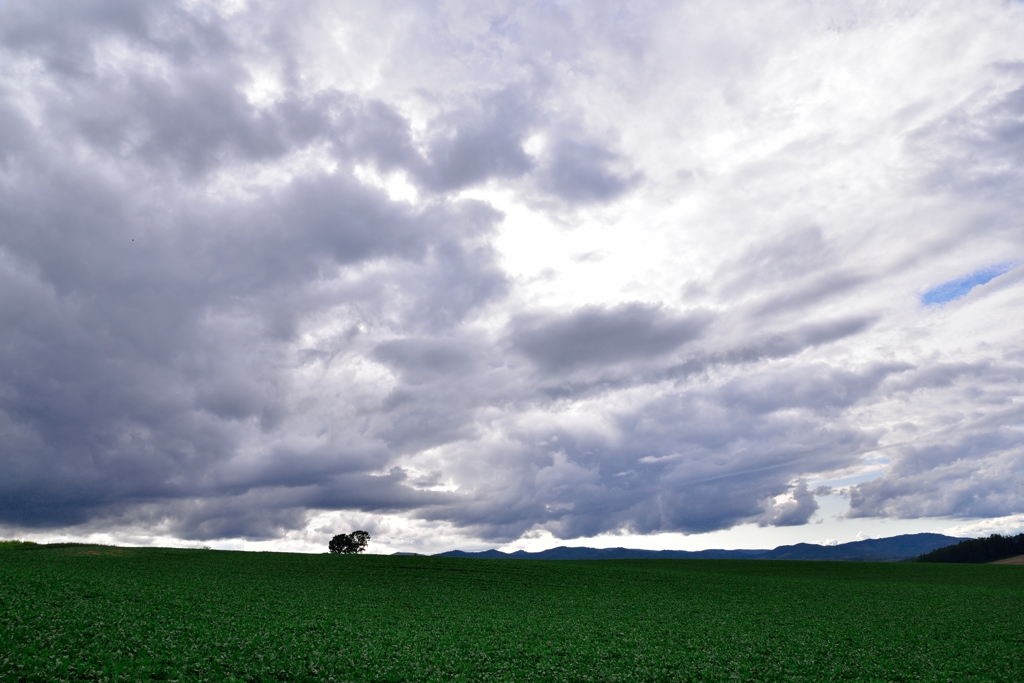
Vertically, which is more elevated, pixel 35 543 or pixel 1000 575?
pixel 35 543

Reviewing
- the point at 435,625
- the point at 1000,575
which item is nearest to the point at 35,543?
the point at 435,625

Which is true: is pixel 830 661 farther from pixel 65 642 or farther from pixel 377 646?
pixel 65 642

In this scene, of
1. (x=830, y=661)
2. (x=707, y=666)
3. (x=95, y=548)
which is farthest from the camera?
(x=95, y=548)

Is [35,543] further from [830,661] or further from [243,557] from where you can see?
[830,661]

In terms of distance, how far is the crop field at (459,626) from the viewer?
2694cm

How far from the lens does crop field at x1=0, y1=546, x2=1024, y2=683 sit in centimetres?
2694

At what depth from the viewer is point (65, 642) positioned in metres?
25.5

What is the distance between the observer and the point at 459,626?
3988 centimetres

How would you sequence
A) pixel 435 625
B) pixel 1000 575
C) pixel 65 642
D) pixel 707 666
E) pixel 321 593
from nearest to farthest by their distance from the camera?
pixel 65 642 → pixel 707 666 → pixel 435 625 → pixel 321 593 → pixel 1000 575

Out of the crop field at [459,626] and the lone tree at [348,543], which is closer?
the crop field at [459,626]

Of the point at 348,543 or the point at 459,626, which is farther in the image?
the point at 348,543

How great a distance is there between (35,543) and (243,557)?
27537 millimetres

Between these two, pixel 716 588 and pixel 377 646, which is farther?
pixel 716 588

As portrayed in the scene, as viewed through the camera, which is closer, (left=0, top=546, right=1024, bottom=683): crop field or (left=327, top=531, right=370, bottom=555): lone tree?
(left=0, top=546, right=1024, bottom=683): crop field
